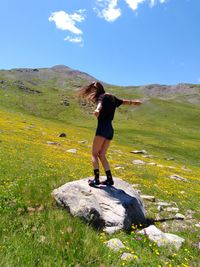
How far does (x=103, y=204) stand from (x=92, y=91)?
4360mm

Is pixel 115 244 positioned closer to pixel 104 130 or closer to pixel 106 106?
pixel 104 130

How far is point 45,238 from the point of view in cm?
816

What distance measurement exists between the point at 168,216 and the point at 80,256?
7904 millimetres

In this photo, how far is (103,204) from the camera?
11508 mm

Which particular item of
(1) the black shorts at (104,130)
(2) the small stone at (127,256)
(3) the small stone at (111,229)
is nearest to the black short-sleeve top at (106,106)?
(1) the black shorts at (104,130)

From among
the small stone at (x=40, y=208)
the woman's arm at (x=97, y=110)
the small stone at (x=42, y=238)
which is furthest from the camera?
the woman's arm at (x=97, y=110)

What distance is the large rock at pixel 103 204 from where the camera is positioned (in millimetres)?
10617

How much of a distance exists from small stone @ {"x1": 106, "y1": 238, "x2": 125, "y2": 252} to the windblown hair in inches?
223

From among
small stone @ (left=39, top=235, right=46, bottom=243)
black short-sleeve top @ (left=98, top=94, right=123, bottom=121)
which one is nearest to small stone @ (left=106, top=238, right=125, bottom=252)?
small stone @ (left=39, top=235, right=46, bottom=243)

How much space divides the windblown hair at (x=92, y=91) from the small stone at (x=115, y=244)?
566 centimetres

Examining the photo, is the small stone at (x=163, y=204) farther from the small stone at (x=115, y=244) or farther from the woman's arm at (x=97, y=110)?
the small stone at (x=115, y=244)

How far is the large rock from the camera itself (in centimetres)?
1062

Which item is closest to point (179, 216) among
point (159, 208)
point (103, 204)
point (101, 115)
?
point (159, 208)

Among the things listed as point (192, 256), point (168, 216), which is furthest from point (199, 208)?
point (192, 256)
